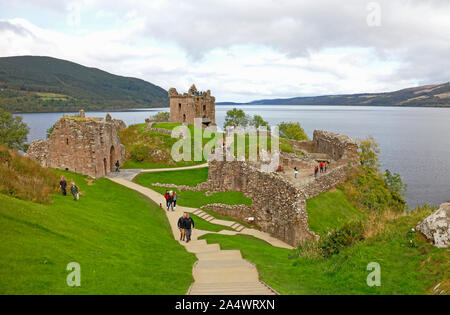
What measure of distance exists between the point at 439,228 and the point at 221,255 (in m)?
9.32

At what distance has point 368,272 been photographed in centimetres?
973

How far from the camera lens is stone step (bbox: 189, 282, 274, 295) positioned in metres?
8.38

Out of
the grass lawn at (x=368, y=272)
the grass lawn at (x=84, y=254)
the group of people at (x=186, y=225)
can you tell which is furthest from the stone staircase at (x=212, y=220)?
the grass lawn at (x=368, y=272)

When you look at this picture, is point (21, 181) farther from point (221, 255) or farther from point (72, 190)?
point (221, 255)

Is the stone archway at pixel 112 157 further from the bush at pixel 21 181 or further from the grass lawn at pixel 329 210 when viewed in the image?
the grass lawn at pixel 329 210

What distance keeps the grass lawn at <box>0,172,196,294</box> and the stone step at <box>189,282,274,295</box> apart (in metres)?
0.50

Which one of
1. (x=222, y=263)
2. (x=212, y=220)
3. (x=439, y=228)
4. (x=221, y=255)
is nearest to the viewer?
(x=439, y=228)

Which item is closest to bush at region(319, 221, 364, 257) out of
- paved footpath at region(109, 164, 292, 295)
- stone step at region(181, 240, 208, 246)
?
paved footpath at region(109, 164, 292, 295)

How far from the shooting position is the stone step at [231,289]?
838cm

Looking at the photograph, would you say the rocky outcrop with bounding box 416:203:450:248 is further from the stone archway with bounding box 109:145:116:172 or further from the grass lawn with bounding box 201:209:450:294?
the stone archway with bounding box 109:145:116:172

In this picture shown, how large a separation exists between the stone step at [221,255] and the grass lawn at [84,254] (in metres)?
0.95

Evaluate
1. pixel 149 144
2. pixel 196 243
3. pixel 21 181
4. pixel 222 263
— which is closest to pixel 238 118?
pixel 149 144

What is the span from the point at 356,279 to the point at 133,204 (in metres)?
19.6
